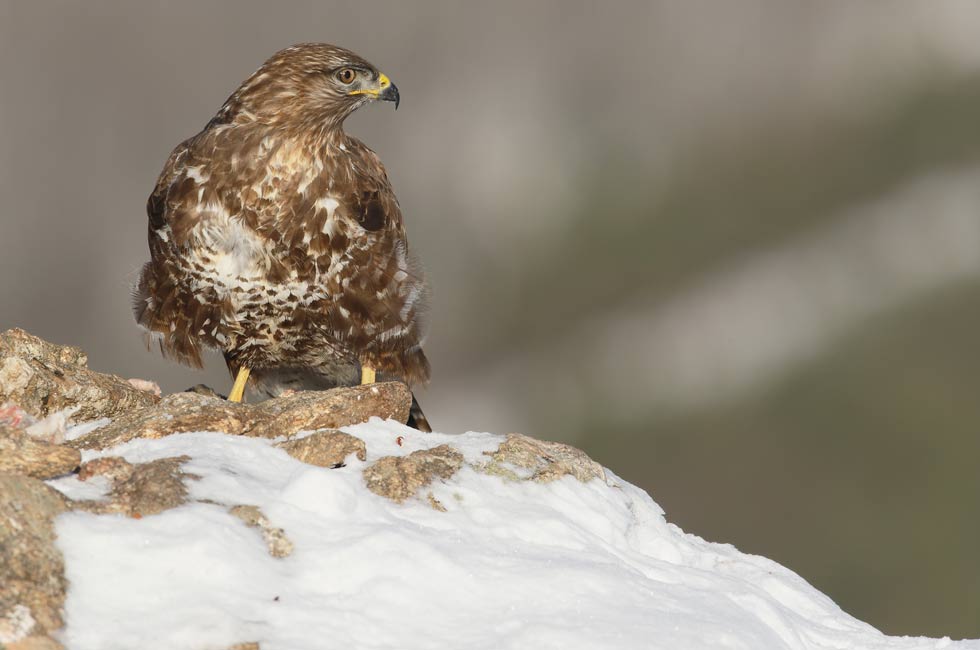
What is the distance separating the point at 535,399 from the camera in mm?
119938

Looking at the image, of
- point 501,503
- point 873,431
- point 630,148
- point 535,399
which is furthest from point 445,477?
point 630,148

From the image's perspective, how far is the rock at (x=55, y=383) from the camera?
7.74 metres

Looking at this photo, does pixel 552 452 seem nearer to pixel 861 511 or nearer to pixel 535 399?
pixel 861 511

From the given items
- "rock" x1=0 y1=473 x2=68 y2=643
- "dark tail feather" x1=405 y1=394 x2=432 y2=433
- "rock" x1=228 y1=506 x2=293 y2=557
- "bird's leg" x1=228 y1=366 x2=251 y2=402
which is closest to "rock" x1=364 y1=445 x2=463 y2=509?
"rock" x1=228 y1=506 x2=293 y2=557

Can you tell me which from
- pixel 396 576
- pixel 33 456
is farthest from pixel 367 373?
pixel 396 576

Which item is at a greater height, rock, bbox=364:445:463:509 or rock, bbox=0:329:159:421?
rock, bbox=0:329:159:421

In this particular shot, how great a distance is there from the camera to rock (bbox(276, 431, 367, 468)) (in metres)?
6.78

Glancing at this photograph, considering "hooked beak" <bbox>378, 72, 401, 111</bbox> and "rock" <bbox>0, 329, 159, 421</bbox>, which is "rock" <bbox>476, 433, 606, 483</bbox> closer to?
"rock" <bbox>0, 329, 159, 421</bbox>

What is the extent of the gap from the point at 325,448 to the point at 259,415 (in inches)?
25.5

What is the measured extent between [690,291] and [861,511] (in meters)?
47.3

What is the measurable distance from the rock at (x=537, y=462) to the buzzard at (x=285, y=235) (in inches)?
85.6

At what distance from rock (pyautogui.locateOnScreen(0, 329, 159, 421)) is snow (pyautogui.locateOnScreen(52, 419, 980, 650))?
148 cm

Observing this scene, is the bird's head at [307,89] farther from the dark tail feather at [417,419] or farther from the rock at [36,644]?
the rock at [36,644]

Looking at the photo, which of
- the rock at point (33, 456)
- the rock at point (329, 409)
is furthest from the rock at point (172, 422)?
the rock at point (33, 456)
